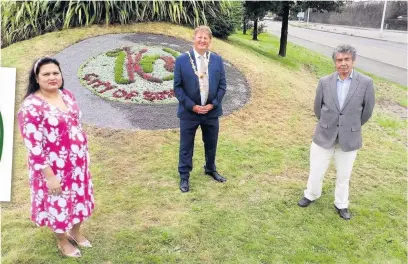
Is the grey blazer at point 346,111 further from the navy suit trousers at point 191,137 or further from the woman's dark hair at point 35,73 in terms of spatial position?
the woman's dark hair at point 35,73

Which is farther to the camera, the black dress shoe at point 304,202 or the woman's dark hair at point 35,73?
the black dress shoe at point 304,202

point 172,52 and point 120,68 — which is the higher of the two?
point 172,52

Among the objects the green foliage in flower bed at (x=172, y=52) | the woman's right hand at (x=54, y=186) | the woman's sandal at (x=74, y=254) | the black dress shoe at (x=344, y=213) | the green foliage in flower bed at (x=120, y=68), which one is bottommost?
the black dress shoe at (x=344, y=213)

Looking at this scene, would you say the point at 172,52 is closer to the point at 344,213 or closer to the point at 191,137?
the point at 191,137

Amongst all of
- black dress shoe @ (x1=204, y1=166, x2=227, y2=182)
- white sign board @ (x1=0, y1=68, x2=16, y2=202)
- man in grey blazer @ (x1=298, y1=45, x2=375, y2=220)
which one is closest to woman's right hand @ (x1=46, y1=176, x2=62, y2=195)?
white sign board @ (x1=0, y1=68, x2=16, y2=202)

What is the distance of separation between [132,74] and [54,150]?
15.6 ft

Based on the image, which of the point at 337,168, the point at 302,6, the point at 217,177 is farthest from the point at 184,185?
the point at 302,6

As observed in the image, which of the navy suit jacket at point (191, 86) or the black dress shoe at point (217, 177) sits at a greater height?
the navy suit jacket at point (191, 86)

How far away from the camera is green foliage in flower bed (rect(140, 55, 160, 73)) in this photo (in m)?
7.71

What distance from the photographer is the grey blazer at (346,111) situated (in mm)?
3773

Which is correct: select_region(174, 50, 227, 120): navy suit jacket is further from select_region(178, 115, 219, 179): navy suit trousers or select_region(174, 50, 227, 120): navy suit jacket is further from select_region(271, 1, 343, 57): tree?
select_region(271, 1, 343, 57): tree

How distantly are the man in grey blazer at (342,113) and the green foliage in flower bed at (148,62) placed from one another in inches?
173

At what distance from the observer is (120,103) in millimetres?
6758

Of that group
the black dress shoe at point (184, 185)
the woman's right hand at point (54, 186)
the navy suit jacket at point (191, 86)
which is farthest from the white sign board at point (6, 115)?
the black dress shoe at point (184, 185)
